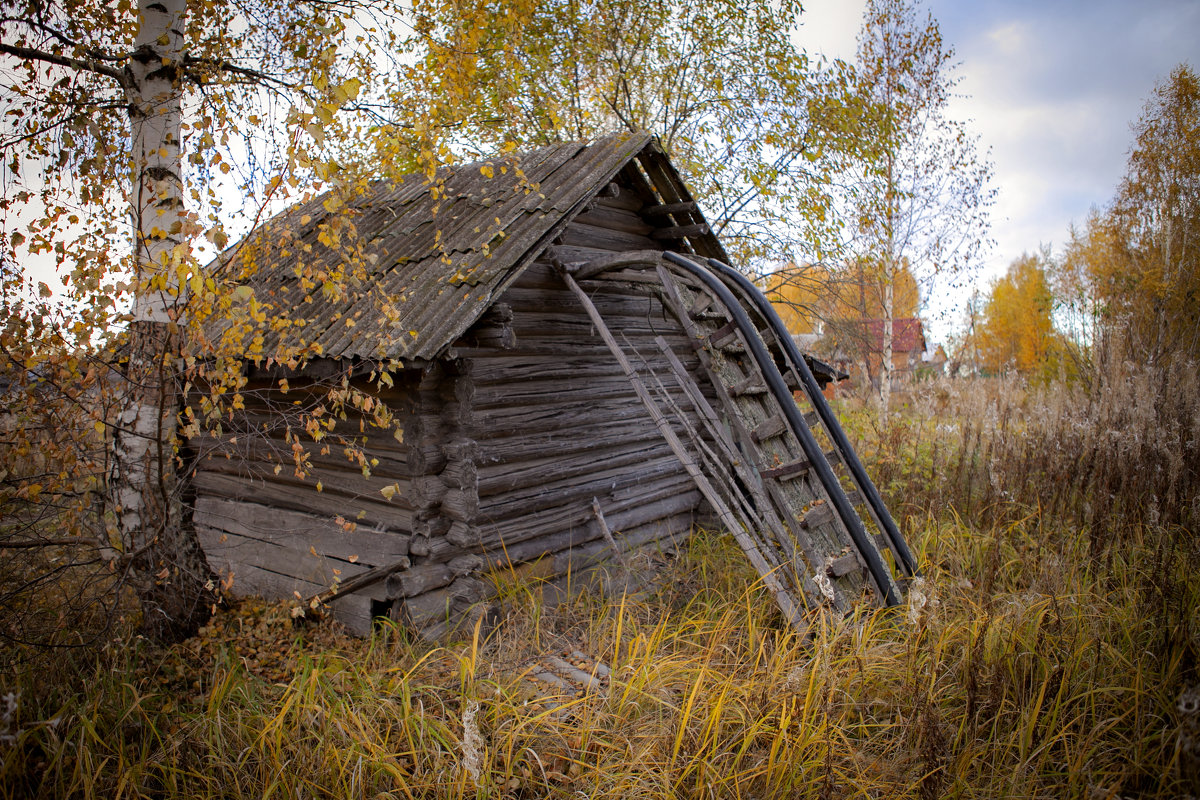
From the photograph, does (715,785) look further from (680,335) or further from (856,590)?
(680,335)

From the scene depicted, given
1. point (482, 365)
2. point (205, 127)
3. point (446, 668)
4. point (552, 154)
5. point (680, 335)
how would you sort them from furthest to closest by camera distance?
1. point (680, 335)
2. point (552, 154)
3. point (482, 365)
4. point (446, 668)
5. point (205, 127)

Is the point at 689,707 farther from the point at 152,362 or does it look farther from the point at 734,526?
the point at 152,362

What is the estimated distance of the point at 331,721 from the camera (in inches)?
127

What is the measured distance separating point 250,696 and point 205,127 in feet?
10.3

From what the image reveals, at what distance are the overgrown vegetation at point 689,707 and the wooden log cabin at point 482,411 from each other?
532 mm

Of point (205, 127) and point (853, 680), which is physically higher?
point (205, 127)

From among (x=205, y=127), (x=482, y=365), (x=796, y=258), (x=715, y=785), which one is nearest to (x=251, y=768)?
(x=715, y=785)

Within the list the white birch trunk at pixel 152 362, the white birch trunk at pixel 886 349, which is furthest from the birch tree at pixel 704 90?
the white birch trunk at pixel 152 362

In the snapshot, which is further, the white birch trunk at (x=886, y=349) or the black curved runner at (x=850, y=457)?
the white birch trunk at (x=886, y=349)

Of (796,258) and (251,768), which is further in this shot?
(796,258)

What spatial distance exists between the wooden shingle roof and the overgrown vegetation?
6.54ft

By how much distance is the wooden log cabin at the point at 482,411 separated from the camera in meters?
→ 4.21

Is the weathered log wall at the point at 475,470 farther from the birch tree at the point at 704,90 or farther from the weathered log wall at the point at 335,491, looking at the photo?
the birch tree at the point at 704,90

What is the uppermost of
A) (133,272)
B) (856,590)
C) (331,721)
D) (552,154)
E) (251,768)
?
(552,154)
